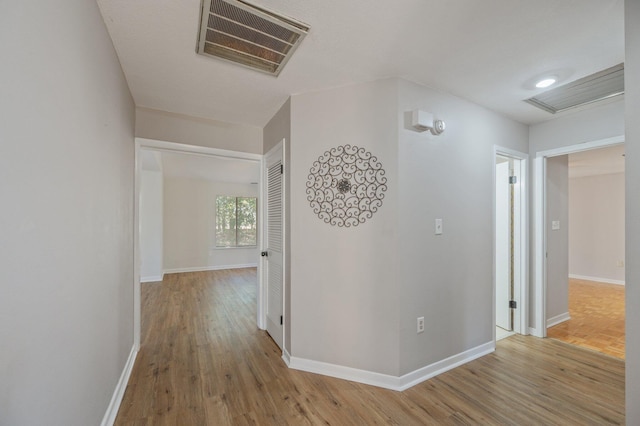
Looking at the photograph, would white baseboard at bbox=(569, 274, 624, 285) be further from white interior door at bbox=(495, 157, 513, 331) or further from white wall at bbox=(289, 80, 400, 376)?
A: white wall at bbox=(289, 80, 400, 376)

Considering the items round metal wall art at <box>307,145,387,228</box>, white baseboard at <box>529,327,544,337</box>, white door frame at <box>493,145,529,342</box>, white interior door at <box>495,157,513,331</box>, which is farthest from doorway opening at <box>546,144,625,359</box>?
round metal wall art at <box>307,145,387,228</box>

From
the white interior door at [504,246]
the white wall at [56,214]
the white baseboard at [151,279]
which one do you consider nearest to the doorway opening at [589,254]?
the white interior door at [504,246]

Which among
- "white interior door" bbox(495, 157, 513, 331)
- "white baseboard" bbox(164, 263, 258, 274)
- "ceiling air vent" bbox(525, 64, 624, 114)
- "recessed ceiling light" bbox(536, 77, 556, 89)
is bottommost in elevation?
"white baseboard" bbox(164, 263, 258, 274)

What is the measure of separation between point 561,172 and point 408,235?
104 inches

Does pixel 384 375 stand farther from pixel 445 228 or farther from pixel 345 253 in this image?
pixel 445 228

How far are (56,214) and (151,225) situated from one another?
5.40 metres

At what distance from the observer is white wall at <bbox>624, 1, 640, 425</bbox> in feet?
3.97

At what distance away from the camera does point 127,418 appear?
5.76 feet

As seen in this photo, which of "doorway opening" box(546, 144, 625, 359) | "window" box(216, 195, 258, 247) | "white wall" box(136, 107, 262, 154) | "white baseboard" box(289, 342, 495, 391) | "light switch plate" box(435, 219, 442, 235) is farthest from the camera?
"window" box(216, 195, 258, 247)

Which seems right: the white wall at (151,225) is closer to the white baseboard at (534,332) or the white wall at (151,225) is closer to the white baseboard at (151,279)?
the white baseboard at (151,279)

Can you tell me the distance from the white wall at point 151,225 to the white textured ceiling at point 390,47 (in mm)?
3790

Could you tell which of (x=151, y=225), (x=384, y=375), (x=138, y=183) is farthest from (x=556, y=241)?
(x=151, y=225)

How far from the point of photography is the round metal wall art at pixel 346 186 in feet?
7.02

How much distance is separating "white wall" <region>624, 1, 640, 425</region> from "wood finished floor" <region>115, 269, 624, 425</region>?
2.51 feet
